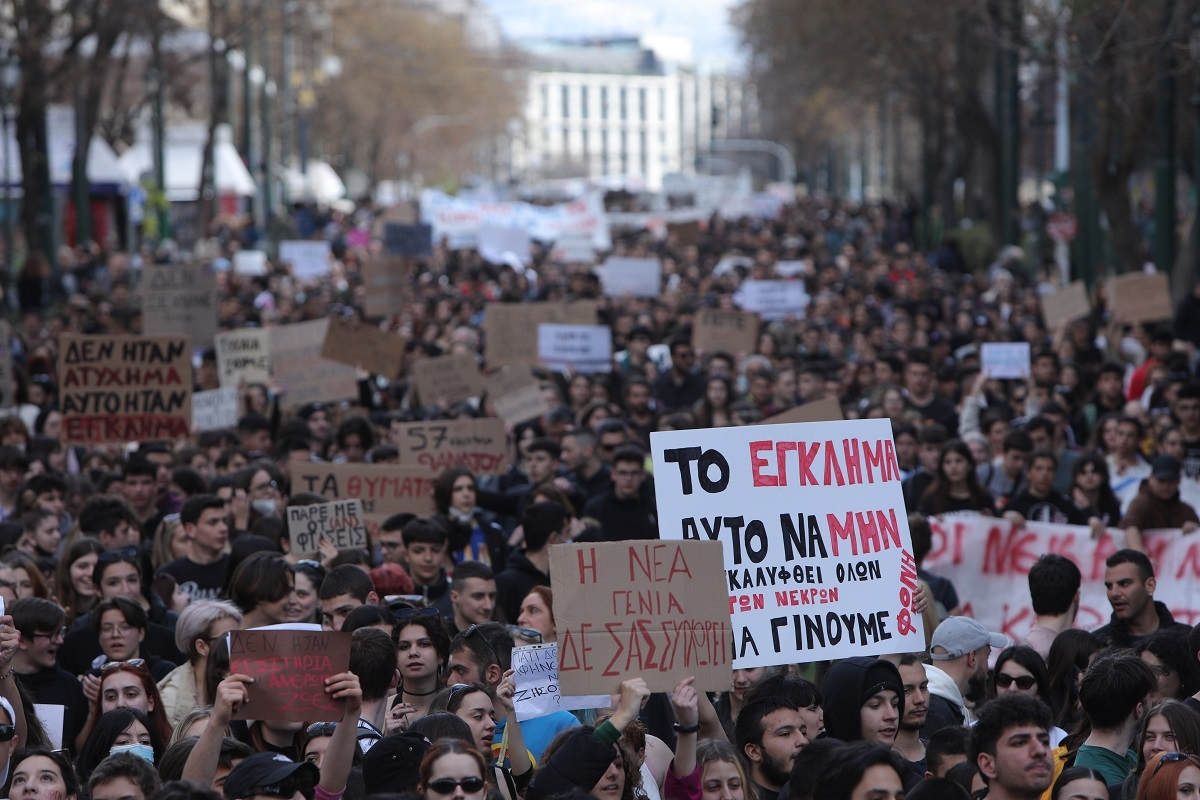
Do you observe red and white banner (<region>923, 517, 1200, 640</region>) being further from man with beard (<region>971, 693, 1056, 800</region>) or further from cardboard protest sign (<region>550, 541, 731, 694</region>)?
man with beard (<region>971, 693, 1056, 800</region>)

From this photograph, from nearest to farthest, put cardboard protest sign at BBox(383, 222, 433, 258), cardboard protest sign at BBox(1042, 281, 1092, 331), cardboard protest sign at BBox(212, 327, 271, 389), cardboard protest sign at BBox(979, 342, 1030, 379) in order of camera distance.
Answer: cardboard protest sign at BBox(979, 342, 1030, 379), cardboard protest sign at BBox(212, 327, 271, 389), cardboard protest sign at BBox(1042, 281, 1092, 331), cardboard protest sign at BBox(383, 222, 433, 258)

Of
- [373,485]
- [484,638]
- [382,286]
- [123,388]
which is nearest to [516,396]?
[123,388]

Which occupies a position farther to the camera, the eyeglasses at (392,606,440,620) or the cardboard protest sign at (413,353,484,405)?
the cardboard protest sign at (413,353,484,405)

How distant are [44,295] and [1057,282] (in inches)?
553

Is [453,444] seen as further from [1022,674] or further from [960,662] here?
[1022,674]

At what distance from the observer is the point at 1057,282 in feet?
92.0

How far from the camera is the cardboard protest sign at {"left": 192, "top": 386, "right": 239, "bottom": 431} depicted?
13.2 m

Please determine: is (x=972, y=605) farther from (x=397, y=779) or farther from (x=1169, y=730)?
(x=397, y=779)

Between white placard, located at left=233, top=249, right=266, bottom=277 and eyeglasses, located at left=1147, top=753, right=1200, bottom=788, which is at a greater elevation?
white placard, located at left=233, top=249, right=266, bottom=277

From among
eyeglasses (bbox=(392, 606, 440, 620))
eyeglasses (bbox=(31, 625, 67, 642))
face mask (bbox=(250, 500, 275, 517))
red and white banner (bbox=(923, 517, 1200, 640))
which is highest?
eyeglasses (bbox=(392, 606, 440, 620))

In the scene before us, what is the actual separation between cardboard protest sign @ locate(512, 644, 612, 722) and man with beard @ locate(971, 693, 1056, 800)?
4.18 ft

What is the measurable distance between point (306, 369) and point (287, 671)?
9.48 meters

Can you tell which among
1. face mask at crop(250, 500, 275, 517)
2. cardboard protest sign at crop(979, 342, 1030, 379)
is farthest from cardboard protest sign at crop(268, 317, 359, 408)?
cardboard protest sign at crop(979, 342, 1030, 379)

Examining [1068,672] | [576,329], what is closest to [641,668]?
[1068,672]
